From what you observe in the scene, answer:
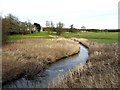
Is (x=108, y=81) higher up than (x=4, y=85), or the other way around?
(x=108, y=81)

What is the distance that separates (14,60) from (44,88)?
8864mm

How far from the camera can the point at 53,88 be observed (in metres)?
10.1

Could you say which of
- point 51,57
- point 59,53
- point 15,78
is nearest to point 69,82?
point 15,78

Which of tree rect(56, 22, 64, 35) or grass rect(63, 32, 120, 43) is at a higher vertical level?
tree rect(56, 22, 64, 35)

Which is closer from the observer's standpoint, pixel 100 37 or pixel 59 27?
pixel 100 37

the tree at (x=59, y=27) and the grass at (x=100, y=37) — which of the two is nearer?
the grass at (x=100, y=37)

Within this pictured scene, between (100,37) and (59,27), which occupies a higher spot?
(59,27)

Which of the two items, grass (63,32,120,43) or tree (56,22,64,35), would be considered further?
tree (56,22,64,35)

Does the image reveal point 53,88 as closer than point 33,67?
Yes

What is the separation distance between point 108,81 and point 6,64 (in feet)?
29.4

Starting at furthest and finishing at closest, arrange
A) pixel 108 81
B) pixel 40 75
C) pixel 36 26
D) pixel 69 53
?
pixel 36 26
pixel 69 53
pixel 40 75
pixel 108 81

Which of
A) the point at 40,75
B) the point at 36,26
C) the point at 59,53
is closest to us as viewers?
the point at 40,75

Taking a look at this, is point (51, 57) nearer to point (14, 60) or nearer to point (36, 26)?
point (14, 60)

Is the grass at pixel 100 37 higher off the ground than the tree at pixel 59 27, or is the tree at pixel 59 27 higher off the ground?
the tree at pixel 59 27
